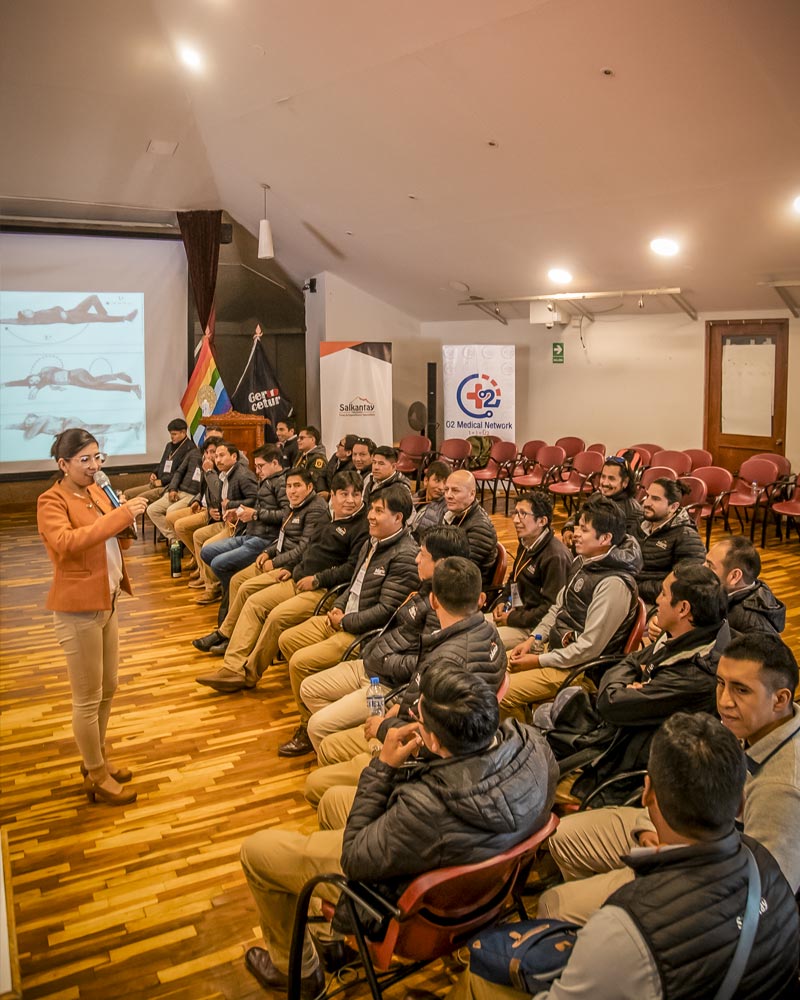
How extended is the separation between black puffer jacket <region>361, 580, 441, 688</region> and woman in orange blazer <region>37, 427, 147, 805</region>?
1.12 metres

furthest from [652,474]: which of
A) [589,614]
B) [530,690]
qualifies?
[530,690]

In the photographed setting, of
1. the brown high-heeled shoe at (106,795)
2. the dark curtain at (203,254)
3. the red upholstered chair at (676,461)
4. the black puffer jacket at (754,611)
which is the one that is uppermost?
the dark curtain at (203,254)

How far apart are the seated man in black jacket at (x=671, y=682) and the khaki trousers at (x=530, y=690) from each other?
0.71 meters

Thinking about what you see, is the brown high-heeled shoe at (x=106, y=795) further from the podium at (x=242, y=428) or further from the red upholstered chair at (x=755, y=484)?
the red upholstered chair at (x=755, y=484)

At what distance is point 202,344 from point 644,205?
591 cm

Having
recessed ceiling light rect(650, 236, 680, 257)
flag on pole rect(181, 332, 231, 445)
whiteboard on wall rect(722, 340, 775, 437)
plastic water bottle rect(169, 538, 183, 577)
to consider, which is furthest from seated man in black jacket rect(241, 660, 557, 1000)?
flag on pole rect(181, 332, 231, 445)

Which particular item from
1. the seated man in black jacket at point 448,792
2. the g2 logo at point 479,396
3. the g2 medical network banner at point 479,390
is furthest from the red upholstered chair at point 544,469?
the seated man in black jacket at point 448,792

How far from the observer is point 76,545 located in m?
3.21

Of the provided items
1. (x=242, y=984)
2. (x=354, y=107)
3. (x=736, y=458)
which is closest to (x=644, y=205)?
(x=354, y=107)

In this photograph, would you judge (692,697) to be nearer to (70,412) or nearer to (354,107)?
(354,107)

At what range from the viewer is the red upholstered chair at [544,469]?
9359mm

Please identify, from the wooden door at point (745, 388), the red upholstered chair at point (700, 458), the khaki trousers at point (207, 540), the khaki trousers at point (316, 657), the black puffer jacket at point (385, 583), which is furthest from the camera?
the wooden door at point (745, 388)

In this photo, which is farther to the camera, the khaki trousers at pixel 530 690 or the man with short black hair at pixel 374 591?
the man with short black hair at pixel 374 591

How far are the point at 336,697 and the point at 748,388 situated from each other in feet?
A: 23.7
